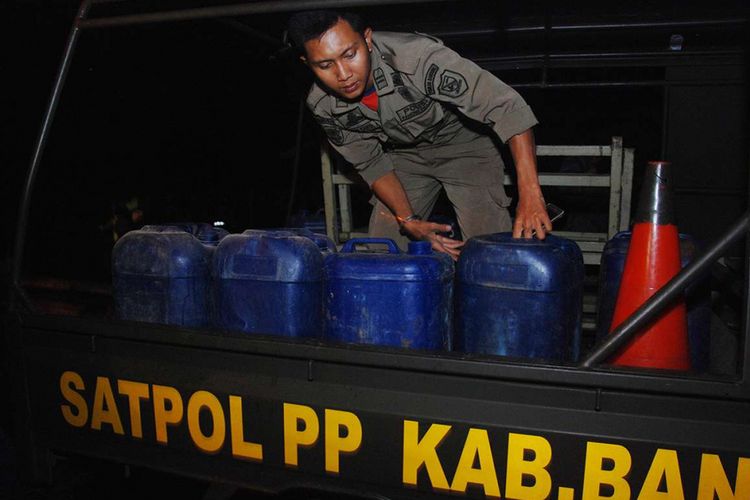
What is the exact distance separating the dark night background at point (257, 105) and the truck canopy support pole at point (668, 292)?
6.44 ft

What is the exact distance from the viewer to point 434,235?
271 centimetres

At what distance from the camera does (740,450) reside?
1.42 metres

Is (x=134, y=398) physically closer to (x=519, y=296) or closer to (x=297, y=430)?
(x=297, y=430)

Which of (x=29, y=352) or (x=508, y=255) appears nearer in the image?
(x=508, y=255)

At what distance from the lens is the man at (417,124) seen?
220 centimetres

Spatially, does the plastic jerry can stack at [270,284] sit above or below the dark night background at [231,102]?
below

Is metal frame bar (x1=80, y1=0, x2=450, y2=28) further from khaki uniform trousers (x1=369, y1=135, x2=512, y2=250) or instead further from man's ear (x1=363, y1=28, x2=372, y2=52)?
khaki uniform trousers (x1=369, y1=135, x2=512, y2=250)

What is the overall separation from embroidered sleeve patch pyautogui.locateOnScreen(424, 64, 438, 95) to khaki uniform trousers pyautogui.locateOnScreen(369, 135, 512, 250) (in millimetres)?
643

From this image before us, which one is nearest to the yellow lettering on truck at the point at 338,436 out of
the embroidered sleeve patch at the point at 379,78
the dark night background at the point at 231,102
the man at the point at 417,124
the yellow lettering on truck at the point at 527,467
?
the yellow lettering on truck at the point at 527,467

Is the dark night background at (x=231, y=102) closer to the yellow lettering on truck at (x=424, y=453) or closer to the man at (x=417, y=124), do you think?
the man at (x=417, y=124)

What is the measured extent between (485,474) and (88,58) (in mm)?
9616

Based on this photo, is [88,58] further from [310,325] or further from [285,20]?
[310,325]

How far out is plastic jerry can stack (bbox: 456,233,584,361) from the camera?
1882mm

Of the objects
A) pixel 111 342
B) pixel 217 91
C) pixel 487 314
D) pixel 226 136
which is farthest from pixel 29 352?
pixel 226 136
